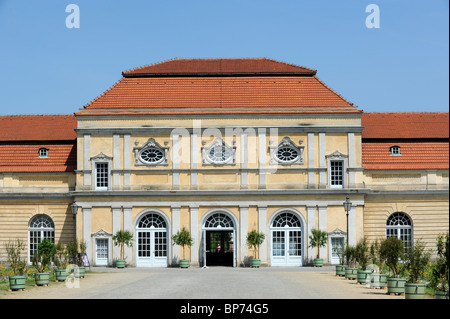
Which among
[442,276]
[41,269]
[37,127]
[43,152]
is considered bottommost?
[41,269]

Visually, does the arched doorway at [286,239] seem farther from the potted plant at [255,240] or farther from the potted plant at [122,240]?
the potted plant at [122,240]

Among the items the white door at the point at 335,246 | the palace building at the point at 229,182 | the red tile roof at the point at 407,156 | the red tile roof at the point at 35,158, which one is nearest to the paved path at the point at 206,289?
the white door at the point at 335,246

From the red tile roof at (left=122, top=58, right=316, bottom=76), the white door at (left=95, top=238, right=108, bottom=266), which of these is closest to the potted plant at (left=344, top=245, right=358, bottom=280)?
the red tile roof at (left=122, top=58, right=316, bottom=76)

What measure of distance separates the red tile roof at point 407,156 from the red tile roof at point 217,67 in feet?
20.6

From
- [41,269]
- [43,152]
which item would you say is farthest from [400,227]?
[41,269]

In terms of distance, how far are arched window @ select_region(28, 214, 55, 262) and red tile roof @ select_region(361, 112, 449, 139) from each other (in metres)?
20.4

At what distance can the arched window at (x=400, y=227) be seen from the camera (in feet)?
157

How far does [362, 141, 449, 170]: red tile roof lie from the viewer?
157 ft

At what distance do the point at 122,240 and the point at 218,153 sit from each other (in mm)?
7742

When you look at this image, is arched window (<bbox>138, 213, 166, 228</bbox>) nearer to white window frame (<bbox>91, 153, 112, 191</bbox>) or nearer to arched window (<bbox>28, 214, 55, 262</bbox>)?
white window frame (<bbox>91, 153, 112, 191</bbox>)

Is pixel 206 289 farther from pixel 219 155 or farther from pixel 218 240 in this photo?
pixel 218 240

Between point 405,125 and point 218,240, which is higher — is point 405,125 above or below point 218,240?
above

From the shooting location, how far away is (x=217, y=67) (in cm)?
4978

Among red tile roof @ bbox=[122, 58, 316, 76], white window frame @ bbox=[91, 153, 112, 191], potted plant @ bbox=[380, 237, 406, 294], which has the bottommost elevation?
potted plant @ bbox=[380, 237, 406, 294]
